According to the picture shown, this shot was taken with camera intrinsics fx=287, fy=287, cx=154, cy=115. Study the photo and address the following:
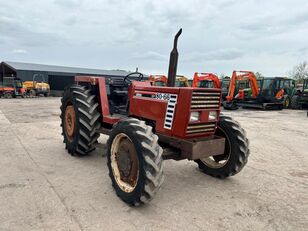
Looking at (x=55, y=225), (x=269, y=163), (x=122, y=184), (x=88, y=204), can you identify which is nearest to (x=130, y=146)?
(x=122, y=184)

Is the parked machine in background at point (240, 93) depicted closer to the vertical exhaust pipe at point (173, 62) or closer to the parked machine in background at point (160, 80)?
the parked machine in background at point (160, 80)

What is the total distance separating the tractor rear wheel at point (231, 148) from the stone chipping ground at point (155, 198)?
0.20 m

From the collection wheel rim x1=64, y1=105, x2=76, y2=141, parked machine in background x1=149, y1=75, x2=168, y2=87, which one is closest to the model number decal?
wheel rim x1=64, y1=105, x2=76, y2=141

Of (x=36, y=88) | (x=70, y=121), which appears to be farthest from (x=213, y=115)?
(x=36, y=88)

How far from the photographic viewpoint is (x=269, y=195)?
4.02 metres

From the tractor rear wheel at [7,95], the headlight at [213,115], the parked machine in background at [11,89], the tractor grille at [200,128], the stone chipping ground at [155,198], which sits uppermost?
the headlight at [213,115]

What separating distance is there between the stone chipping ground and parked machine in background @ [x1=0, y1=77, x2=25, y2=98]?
2427 cm

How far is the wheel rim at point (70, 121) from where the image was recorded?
5.60m

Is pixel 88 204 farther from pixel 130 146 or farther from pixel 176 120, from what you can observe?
pixel 176 120

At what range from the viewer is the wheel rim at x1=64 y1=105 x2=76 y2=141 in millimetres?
5598

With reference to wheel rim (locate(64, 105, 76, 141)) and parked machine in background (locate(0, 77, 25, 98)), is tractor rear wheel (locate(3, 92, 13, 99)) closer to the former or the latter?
parked machine in background (locate(0, 77, 25, 98))

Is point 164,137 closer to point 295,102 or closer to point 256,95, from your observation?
point 256,95

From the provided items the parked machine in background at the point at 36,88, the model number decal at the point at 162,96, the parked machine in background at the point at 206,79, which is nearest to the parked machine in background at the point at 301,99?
the parked machine in background at the point at 206,79

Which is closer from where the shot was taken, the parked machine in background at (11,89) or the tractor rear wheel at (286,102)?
the tractor rear wheel at (286,102)
